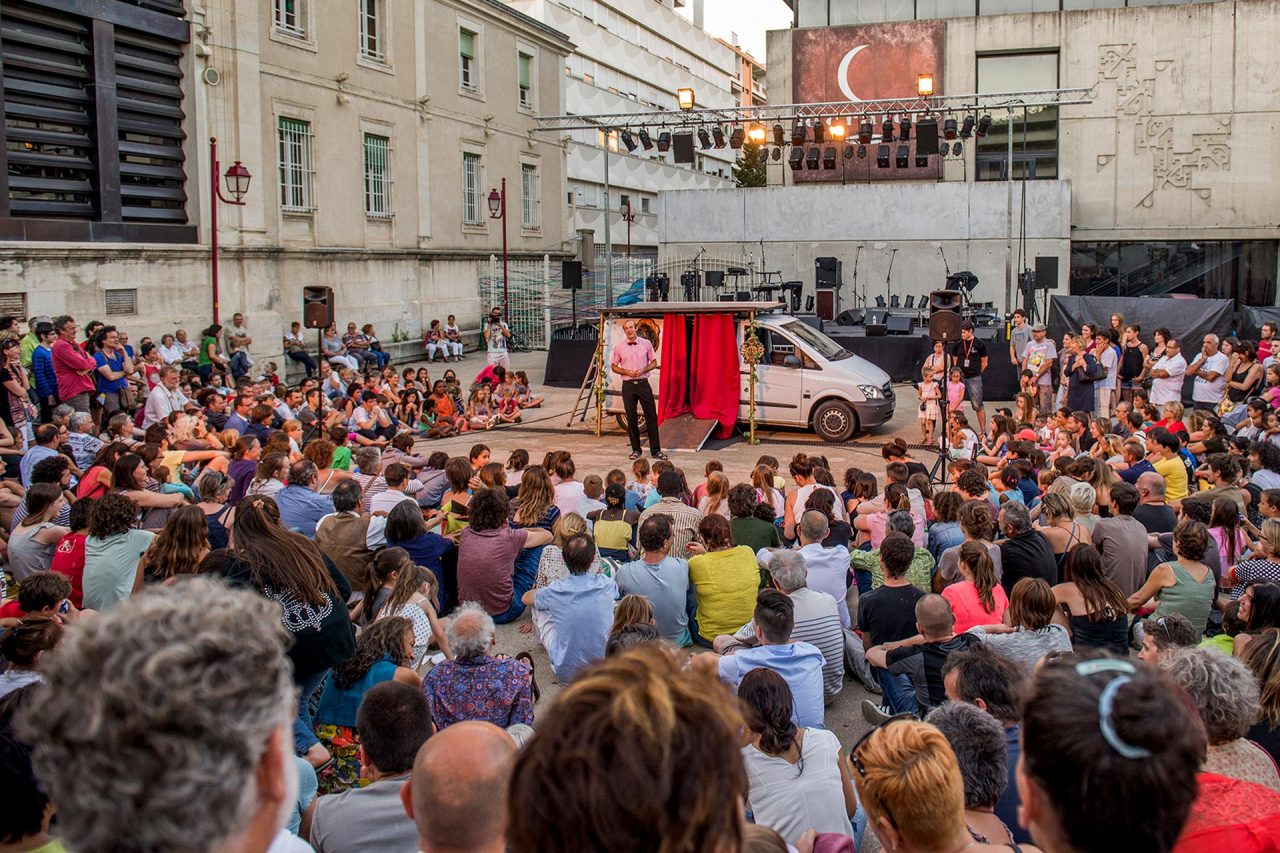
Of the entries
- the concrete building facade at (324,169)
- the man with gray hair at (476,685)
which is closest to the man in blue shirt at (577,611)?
the man with gray hair at (476,685)

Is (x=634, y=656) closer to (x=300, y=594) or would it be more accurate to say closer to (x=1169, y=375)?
(x=300, y=594)

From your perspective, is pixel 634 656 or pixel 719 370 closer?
pixel 634 656

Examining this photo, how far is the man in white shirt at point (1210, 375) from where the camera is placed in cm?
1422

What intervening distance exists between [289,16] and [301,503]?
18872 millimetres

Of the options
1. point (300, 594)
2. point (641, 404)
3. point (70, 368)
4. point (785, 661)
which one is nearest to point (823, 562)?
point (785, 661)

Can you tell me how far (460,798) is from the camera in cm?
264

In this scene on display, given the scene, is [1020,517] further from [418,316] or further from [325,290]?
[418,316]

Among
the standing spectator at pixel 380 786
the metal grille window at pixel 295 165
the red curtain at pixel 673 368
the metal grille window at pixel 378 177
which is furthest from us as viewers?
the metal grille window at pixel 378 177

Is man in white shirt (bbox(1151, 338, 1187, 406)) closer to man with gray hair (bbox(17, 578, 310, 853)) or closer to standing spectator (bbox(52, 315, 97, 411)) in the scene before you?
standing spectator (bbox(52, 315, 97, 411))

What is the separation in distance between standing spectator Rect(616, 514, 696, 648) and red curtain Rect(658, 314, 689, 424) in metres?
9.56

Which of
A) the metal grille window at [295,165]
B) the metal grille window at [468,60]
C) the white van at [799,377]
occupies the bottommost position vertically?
the white van at [799,377]

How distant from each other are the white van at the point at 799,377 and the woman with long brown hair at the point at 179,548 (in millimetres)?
9949

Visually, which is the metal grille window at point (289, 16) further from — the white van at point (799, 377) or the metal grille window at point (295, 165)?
the white van at point (799, 377)

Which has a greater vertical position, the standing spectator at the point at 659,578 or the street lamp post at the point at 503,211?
the street lamp post at the point at 503,211
